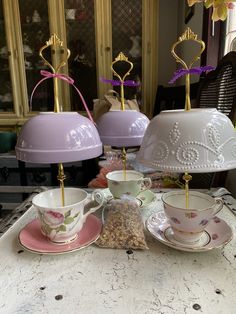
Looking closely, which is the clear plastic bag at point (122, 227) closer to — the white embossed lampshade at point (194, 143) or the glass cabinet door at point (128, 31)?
the white embossed lampshade at point (194, 143)

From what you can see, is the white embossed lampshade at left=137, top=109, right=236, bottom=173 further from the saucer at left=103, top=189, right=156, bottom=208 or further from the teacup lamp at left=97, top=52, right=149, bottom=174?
the saucer at left=103, top=189, right=156, bottom=208

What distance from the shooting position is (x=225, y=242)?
18.7 inches

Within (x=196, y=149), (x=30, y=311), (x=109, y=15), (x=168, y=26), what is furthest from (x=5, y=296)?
(x=168, y=26)

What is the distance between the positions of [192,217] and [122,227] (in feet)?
0.47

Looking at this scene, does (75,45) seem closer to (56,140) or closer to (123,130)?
(123,130)

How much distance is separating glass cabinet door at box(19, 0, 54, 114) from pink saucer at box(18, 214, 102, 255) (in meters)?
1.65

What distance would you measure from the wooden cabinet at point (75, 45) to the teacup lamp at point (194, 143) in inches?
67.0

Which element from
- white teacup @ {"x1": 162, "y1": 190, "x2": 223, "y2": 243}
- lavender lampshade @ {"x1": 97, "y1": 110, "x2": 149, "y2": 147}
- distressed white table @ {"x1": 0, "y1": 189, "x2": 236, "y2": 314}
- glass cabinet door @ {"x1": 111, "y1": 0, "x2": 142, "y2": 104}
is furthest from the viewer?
glass cabinet door @ {"x1": 111, "y1": 0, "x2": 142, "y2": 104}

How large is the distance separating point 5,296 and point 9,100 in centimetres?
204

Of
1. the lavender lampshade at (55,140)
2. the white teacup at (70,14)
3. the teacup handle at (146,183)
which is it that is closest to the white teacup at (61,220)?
the lavender lampshade at (55,140)

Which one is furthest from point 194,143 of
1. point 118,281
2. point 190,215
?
point 118,281

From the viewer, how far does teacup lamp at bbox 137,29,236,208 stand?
0.40 m

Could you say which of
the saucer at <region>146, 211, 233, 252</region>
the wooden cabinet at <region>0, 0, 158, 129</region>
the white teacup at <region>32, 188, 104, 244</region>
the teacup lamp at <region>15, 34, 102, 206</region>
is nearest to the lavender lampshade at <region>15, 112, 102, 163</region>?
the teacup lamp at <region>15, 34, 102, 206</region>

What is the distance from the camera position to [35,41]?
2.04 m
